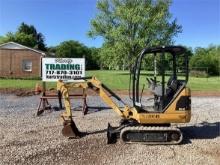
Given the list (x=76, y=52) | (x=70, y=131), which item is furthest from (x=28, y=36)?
(x=70, y=131)

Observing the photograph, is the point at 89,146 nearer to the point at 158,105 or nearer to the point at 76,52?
the point at 158,105

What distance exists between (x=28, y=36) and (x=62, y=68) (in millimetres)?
72048

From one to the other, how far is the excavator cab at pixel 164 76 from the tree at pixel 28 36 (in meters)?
74.5

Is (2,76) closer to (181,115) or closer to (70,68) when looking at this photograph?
(70,68)

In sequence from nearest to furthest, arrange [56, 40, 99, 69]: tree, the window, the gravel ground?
the gravel ground, the window, [56, 40, 99, 69]: tree

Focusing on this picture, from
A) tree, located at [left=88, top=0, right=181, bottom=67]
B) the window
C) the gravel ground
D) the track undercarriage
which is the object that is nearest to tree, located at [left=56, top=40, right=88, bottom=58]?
tree, located at [left=88, top=0, right=181, bottom=67]

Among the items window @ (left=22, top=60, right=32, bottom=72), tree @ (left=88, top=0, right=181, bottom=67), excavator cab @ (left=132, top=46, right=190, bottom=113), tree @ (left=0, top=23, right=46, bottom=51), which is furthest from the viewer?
tree @ (left=0, top=23, right=46, bottom=51)

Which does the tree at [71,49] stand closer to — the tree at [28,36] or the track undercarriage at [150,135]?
the tree at [28,36]

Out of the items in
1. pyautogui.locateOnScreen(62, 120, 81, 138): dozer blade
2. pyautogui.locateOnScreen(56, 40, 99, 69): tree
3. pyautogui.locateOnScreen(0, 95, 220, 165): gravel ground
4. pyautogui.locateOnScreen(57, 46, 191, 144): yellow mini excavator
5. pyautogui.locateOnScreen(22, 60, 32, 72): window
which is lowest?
pyautogui.locateOnScreen(0, 95, 220, 165): gravel ground

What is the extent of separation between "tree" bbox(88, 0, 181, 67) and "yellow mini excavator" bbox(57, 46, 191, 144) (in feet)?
134

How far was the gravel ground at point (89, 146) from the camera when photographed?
793 cm

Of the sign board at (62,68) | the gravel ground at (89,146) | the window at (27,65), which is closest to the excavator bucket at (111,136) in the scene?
the gravel ground at (89,146)

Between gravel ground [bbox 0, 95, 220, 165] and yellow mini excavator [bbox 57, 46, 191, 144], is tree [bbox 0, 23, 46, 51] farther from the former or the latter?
yellow mini excavator [bbox 57, 46, 191, 144]

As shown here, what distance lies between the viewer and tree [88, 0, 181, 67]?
51500 mm
